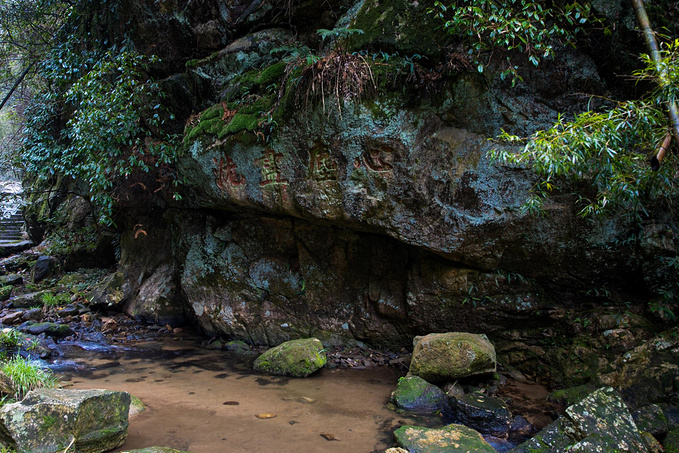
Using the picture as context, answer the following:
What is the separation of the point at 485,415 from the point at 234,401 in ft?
8.89

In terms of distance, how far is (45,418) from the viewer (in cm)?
309

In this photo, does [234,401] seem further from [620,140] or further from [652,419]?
[620,140]

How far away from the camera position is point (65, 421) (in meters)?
3.16

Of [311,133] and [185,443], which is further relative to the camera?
[311,133]

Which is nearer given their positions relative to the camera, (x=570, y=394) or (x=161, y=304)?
(x=570, y=394)

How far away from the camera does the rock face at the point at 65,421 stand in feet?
9.87

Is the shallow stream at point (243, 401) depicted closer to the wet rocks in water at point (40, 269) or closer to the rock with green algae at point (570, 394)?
the rock with green algae at point (570, 394)

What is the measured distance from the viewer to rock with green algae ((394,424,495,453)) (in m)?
3.31

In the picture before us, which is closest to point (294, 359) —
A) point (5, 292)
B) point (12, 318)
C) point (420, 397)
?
point (420, 397)

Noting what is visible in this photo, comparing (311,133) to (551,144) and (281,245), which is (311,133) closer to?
(281,245)

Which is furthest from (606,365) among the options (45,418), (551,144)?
(45,418)

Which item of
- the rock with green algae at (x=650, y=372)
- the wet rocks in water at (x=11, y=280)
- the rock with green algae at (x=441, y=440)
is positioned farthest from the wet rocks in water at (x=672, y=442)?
the wet rocks in water at (x=11, y=280)

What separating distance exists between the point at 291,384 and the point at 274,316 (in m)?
1.90

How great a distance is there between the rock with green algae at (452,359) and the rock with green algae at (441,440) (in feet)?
3.25
